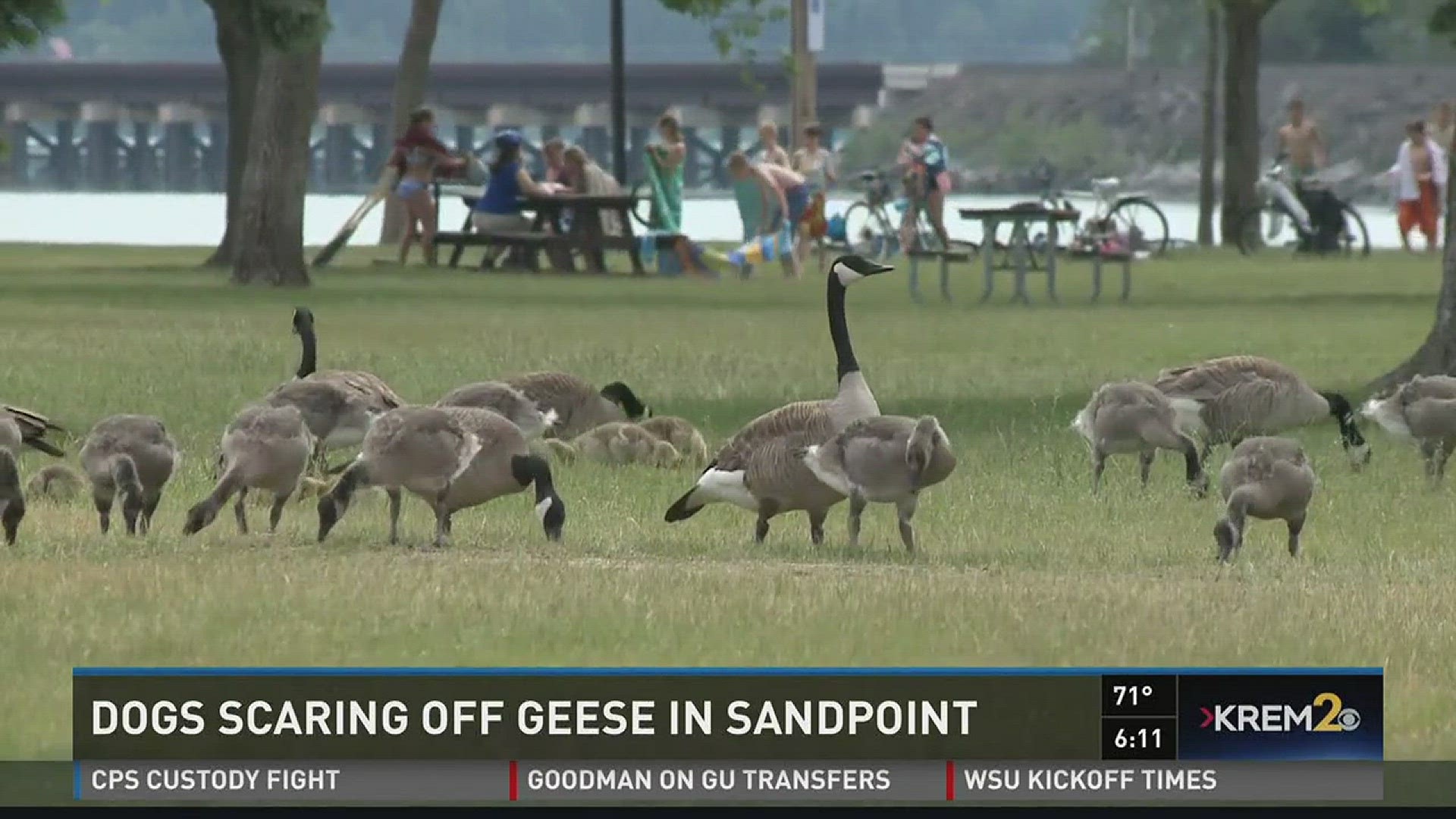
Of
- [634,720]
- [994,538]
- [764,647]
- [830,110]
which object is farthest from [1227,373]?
[830,110]

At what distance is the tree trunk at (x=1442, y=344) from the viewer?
2155 centimetres

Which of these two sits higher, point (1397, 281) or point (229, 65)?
point (229, 65)

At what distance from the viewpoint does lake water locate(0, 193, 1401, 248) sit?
68.6 meters

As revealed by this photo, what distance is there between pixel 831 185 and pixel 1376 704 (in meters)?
41.7

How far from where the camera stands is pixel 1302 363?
2616 centimetres

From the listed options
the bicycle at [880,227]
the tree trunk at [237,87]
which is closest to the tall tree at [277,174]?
the tree trunk at [237,87]

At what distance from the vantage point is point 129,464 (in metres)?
13.3

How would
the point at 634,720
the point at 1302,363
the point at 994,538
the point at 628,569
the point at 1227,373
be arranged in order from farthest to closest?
the point at 1302,363
the point at 1227,373
the point at 994,538
the point at 628,569
the point at 634,720

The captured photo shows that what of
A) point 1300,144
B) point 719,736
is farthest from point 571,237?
point 719,736

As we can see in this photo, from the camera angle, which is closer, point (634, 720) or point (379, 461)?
point (634, 720)

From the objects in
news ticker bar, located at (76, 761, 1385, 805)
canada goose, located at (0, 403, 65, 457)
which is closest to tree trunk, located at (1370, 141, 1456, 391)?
canada goose, located at (0, 403, 65, 457)

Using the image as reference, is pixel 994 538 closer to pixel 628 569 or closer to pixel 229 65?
pixel 628 569

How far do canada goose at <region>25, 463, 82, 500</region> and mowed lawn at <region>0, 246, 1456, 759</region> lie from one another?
10 centimetres

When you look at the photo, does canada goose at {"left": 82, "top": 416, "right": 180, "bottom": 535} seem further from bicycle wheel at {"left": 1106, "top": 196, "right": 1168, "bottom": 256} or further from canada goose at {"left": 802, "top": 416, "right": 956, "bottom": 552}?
bicycle wheel at {"left": 1106, "top": 196, "right": 1168, "bottom": 256}
